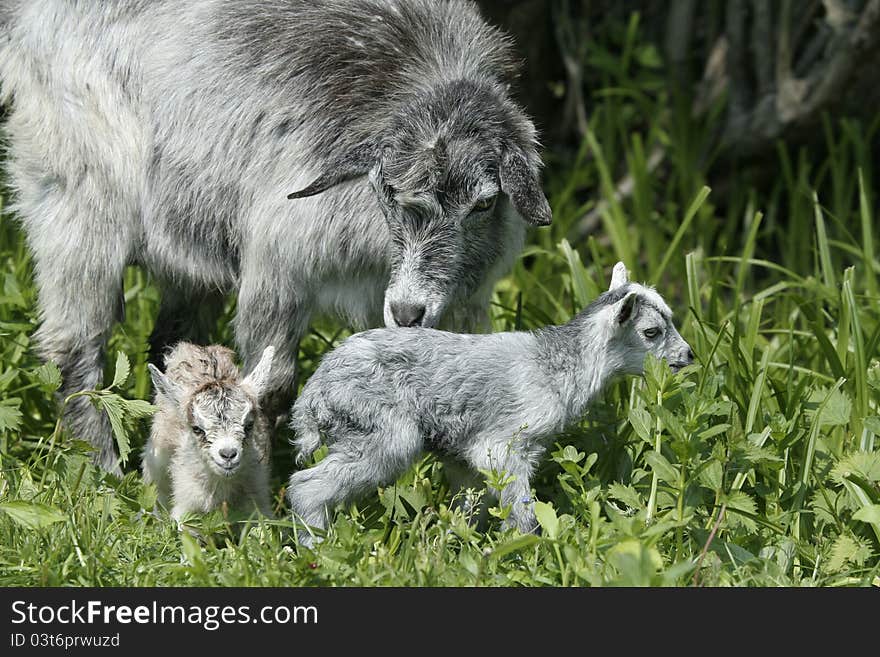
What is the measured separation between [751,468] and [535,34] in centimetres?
455

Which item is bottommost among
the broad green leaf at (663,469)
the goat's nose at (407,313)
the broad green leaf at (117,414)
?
the broad green leaf at (117,414)

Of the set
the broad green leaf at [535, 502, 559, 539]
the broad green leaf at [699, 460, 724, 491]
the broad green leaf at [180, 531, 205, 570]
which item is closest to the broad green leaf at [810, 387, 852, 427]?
the broad green leaf at [699, 460, 724, 491]

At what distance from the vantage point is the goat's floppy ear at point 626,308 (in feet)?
13.2

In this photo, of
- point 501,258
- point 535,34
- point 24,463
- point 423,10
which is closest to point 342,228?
point 501,258

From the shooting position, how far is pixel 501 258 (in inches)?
185

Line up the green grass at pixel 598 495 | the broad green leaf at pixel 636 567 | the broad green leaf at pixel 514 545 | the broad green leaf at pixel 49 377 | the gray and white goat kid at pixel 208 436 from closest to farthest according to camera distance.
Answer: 1. the broad green leaf at pixel 636 567
2. the broad green leaf at pixel 514 545
3. the green grass at pixel 598 495
4. the gray and white goat kid at pixel 208 436
5. the broad green leaf at pixel 49 377

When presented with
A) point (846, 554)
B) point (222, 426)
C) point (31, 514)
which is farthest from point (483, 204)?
point (31, 514)

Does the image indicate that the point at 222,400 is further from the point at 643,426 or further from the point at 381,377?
the point at 643,426

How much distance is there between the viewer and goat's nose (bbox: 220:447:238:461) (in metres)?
4.11

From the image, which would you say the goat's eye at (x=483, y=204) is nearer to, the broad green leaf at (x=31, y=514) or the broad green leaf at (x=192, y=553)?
the broad green leaf at (x=192, y=553)

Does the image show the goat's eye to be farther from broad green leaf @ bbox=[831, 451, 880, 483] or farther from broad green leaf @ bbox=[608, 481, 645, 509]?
broad green leaf @ bbox=[831, 451, 880, 483]

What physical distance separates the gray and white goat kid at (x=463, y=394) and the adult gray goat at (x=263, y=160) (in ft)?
1.09

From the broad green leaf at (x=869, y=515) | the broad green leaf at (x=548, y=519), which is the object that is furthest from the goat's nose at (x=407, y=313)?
the broad green leaf at (x=869, y=515)

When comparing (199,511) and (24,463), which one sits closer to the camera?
(199,511)
